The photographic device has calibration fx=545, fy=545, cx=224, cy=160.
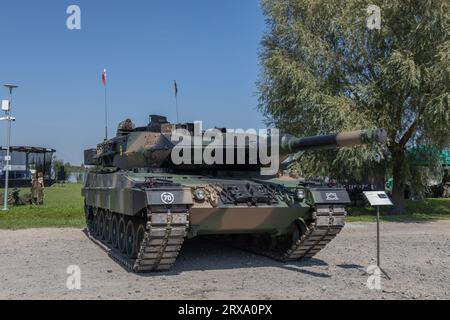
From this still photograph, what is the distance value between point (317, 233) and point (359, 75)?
12375mm

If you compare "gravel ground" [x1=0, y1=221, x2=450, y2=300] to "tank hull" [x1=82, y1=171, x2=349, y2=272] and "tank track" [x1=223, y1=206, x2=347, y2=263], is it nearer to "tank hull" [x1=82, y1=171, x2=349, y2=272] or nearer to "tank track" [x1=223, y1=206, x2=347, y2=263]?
"tank track" [x1=223, y1=206, x2=347, y2=263]

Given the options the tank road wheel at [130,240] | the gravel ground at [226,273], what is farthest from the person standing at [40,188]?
the tank road wheel at [130,240]

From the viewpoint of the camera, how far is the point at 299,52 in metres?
21.1

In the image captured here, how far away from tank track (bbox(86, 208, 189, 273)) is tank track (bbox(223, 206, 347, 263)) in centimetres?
234

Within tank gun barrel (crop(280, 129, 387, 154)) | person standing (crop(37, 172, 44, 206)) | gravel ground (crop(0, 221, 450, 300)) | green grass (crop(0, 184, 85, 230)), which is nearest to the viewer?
gravel ground (crop(0, 221, 450, 300))

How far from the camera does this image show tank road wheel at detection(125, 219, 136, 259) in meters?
9.90

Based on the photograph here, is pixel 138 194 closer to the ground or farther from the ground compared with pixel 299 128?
closer to the ground

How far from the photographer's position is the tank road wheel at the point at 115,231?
11422 mm

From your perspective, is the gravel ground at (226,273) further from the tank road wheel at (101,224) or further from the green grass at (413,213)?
the green grass at (413,213)

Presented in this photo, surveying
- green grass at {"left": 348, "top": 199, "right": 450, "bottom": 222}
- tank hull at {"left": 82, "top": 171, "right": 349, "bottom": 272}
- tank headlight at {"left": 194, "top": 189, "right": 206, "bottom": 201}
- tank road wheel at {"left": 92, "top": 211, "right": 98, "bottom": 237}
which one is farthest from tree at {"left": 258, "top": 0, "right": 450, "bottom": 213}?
tank headlight at {"left": 194, "top": 189, "right": 206, "bottom": 201}

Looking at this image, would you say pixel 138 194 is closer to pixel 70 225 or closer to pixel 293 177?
pixel 293 177

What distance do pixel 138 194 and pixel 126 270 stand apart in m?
1.59

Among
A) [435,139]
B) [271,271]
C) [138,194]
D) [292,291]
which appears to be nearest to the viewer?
[292,291]
